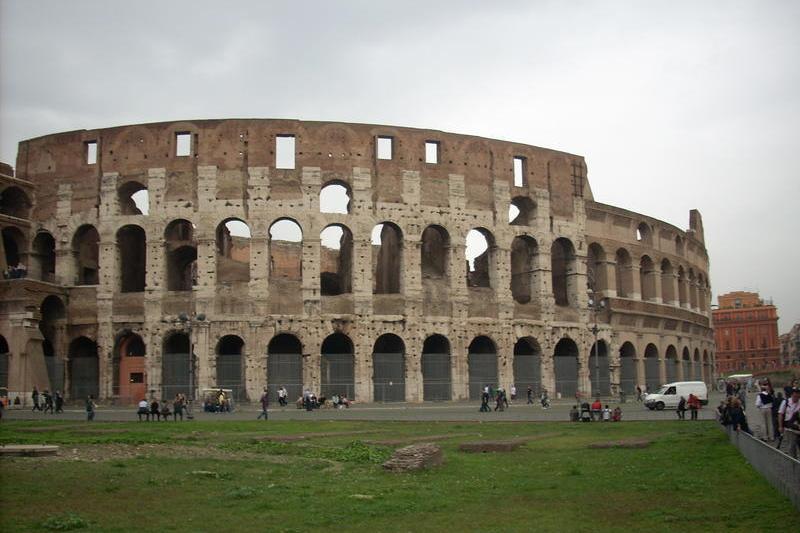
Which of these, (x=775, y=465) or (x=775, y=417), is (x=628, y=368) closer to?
(x=775, y=417)

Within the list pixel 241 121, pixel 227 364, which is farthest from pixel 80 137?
pixel 227 364

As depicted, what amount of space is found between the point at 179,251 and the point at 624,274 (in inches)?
998

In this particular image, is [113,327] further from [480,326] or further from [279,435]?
[279,435]

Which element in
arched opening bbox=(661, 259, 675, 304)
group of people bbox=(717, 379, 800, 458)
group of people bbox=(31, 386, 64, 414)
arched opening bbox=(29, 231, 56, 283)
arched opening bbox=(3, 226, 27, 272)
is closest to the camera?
group of people bbox=(717, 379, 800, 458)

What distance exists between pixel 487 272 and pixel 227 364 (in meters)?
16.0

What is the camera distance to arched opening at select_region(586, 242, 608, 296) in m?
Answer: 46.6

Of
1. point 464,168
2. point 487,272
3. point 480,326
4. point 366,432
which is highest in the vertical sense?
point 464,168

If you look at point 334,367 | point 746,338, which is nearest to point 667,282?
point 334,367

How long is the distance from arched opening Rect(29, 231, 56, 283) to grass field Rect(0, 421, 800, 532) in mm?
23114

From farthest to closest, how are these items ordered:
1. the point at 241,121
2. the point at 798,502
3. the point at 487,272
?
the point at 487,272 → the point at 241,121 → the point at 798,502

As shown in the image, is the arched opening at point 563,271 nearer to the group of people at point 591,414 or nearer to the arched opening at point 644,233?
the arched opening at point 644,233

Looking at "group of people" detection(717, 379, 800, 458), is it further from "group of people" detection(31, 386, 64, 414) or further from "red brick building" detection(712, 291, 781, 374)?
"red brick building" detection(712, 291, 781, 374)

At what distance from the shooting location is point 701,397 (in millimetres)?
36219

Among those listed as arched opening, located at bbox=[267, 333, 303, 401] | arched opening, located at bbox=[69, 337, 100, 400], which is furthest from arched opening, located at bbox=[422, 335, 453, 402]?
arched opening, located at bbox=[69, 337, 100, 400]
